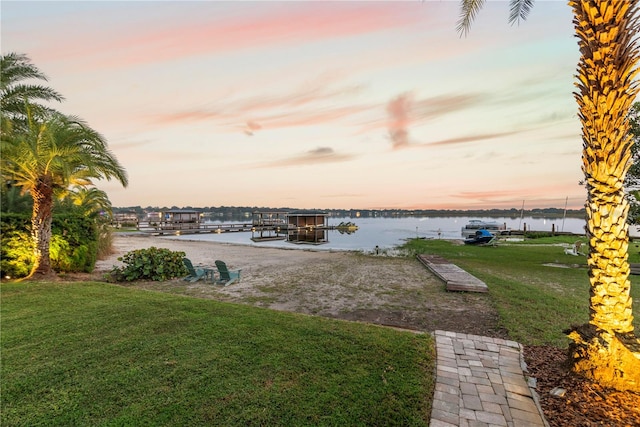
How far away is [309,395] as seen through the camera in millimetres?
2906

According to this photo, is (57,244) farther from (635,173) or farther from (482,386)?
(635,173)

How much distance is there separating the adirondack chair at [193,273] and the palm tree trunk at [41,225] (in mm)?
3770

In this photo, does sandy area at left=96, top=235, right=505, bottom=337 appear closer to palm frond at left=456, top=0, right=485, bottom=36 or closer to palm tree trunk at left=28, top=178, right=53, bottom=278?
palm tree trunk at left=28, top=178, right=53, bottom=278

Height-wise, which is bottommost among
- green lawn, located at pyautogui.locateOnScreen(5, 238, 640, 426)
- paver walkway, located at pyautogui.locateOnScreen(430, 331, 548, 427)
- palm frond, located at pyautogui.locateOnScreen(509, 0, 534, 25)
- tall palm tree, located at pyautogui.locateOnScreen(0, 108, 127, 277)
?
paver walkway, located at pyautogui.locateOnScreen(430, 331, 548, 427)

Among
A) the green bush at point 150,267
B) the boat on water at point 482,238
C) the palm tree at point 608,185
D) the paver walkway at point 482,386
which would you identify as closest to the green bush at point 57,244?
the green bush at point 150,267

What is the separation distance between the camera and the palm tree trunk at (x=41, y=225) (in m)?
8.04

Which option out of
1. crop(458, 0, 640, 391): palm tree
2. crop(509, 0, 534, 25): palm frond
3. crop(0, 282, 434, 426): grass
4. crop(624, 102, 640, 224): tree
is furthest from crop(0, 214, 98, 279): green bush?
crop(624, 102, 640, 224): tree

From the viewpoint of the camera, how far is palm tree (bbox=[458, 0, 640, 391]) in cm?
312

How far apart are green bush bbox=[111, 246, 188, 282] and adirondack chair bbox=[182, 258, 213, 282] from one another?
584mm

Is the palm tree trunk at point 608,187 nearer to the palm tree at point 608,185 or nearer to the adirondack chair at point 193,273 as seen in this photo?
the palm tree at point 608,185

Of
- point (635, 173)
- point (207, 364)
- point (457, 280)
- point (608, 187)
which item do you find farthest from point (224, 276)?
point (635, 173)

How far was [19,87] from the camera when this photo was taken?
1011 centimetres

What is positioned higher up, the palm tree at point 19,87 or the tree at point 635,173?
the palm tree at point 19,87

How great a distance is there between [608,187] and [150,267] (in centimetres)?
1103
